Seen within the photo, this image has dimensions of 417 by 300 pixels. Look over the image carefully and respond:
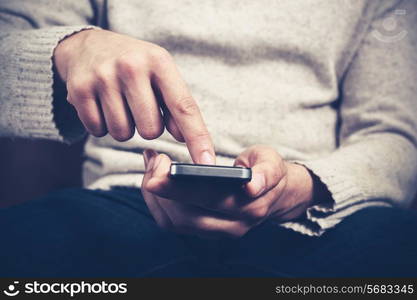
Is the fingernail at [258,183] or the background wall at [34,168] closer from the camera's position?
the fingernail at [258,183]

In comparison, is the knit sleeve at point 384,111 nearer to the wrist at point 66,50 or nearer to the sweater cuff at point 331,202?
the sweater cuff at point 331,202

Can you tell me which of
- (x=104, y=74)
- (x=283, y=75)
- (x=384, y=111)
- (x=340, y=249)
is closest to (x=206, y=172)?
(x=104, y=74)

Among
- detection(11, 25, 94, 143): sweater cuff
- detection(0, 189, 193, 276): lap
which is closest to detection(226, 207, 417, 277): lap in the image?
detection(0, 189, 193, 276): lap

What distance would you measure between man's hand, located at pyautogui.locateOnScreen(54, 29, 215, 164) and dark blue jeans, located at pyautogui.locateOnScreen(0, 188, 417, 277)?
16 cm

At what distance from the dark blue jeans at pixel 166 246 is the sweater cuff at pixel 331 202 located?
0.02 metres

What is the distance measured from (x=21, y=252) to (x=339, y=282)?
421 millimetres

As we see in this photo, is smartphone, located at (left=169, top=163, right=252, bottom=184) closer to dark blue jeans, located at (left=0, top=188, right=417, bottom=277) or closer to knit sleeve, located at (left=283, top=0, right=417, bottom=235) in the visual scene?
dark blue jeans, located at (left=0, top=188, right=417, bottom=277)

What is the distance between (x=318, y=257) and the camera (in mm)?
545

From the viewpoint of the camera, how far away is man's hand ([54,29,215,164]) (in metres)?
0.45

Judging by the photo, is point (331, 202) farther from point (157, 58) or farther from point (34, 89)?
point (34, 89)

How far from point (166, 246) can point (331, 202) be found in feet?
0.90

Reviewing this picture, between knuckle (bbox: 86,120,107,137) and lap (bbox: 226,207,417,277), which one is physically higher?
knuckle (bbox: 86,120,107,137)

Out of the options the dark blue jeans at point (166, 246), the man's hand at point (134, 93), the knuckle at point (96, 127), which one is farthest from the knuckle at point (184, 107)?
the dark blue jeans at point (166, 246)

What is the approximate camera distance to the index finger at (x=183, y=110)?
0.46 metres
